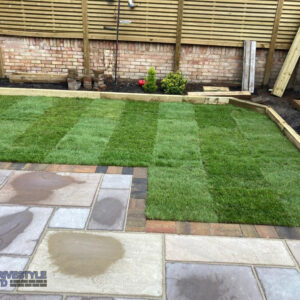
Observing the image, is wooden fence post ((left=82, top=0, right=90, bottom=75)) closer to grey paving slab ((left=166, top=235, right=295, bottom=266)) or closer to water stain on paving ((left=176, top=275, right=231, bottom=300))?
grey paving slab ((left=166, top=235, right=295, bottom=266))

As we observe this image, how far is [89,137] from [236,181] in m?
2.57

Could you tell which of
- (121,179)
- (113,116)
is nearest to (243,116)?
(113,116)

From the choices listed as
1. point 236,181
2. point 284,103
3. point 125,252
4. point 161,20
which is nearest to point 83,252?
point 125,252

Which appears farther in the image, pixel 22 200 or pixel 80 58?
pixel 80 58

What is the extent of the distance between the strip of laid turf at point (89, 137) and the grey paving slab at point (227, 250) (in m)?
1.96

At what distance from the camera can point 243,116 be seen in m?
6.42

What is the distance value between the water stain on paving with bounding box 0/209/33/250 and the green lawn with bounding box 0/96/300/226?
1.24 m

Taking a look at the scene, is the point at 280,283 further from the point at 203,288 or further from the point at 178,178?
the point at 178,178

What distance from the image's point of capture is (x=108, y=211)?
320cm

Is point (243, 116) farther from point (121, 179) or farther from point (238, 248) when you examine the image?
point (238, 248)

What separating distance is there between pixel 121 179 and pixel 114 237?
1126 mm

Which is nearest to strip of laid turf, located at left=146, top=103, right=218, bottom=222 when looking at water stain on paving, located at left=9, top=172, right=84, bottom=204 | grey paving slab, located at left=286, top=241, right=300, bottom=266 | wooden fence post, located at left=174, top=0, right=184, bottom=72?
grey paving slab, located at left=286, top=241, right=300, bottom=266

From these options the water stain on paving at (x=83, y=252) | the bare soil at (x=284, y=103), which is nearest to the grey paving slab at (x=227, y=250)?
the water stain on paving at (x=83, y=252)

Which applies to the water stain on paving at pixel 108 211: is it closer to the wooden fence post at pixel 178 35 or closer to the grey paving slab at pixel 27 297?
the grey paving slab at pixel 27 297
